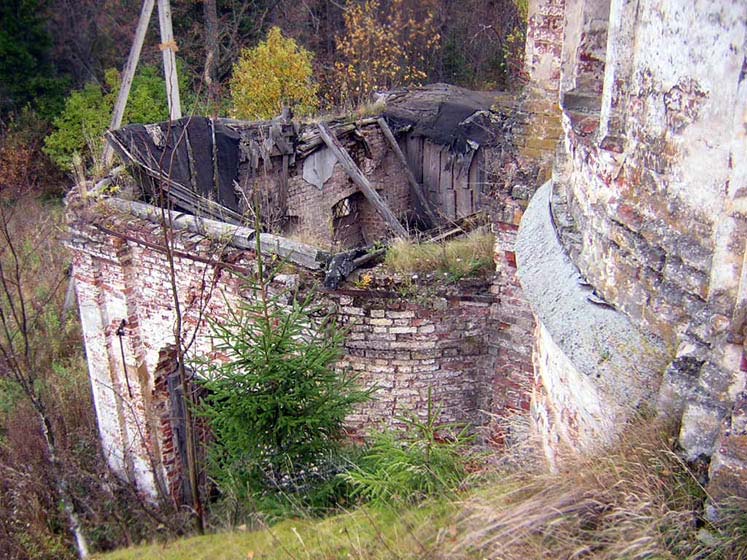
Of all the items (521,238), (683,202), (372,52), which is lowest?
(521,238)

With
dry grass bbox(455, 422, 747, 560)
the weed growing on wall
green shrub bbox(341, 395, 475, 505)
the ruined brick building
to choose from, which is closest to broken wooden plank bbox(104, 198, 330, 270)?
the ruined brick building

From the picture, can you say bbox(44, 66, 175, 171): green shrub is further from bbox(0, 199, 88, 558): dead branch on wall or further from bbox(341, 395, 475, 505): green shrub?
bbox(341, 395, 475, 505): green shrub

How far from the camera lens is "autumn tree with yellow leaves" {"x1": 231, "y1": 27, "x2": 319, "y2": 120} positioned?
15.2m

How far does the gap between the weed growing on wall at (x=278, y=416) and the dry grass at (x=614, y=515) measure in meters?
2.05

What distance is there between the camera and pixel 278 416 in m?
4.48

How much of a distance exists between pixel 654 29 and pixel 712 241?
734mm

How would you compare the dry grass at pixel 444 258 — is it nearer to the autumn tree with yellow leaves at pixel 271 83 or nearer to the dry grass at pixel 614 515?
the dry grass at pixel 614 515

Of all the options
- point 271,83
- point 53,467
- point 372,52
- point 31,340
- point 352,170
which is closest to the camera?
point 53,467

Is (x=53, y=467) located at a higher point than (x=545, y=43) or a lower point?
lower

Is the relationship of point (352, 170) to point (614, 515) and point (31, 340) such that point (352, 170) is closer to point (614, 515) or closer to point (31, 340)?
point (31, 340)

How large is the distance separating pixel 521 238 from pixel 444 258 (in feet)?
9.16

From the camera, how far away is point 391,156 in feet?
39.0

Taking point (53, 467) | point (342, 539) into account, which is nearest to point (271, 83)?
point (53, 467)

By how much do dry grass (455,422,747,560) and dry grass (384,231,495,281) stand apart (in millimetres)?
3316
